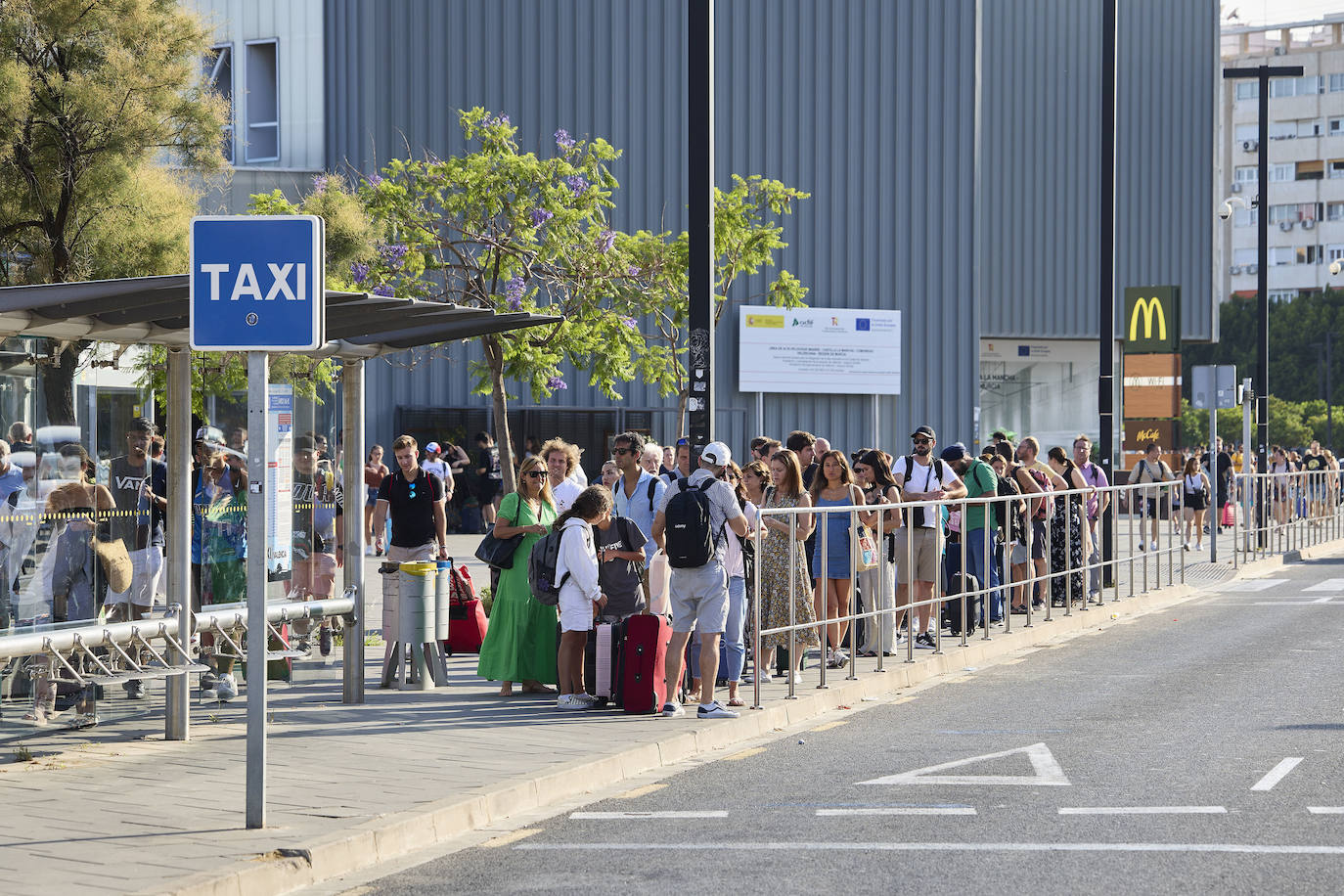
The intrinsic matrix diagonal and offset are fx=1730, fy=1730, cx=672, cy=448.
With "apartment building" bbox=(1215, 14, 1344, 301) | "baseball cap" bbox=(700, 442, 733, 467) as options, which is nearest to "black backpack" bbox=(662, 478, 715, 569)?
"baseball cap" bbox=(700, 442, 733, 467)

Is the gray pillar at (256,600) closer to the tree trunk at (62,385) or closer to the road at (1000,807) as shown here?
the road at (1000,807)

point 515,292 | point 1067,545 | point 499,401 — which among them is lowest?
point 1067,545

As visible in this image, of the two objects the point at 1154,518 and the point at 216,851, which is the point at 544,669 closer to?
the point at 216,851

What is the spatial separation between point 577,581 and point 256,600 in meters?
3.82

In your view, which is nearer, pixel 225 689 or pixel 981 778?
pixel 981 778

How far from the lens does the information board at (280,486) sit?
11.0 metres

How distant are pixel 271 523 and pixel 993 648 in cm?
675

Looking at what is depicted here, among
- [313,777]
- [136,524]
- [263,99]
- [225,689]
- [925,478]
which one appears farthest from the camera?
[263,99]

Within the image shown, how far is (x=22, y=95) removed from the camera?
14898mm

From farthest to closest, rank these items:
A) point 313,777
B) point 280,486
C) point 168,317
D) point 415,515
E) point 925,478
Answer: point 925,478, point 415,515, point 280,486, point 168,317, point 313,777

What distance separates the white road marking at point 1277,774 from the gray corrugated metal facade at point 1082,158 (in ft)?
120

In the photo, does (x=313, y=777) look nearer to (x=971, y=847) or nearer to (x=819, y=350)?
(x=971, y=847)

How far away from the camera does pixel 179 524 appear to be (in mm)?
9859

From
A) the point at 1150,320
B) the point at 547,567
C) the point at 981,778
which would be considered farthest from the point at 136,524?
the point at 1150,320
